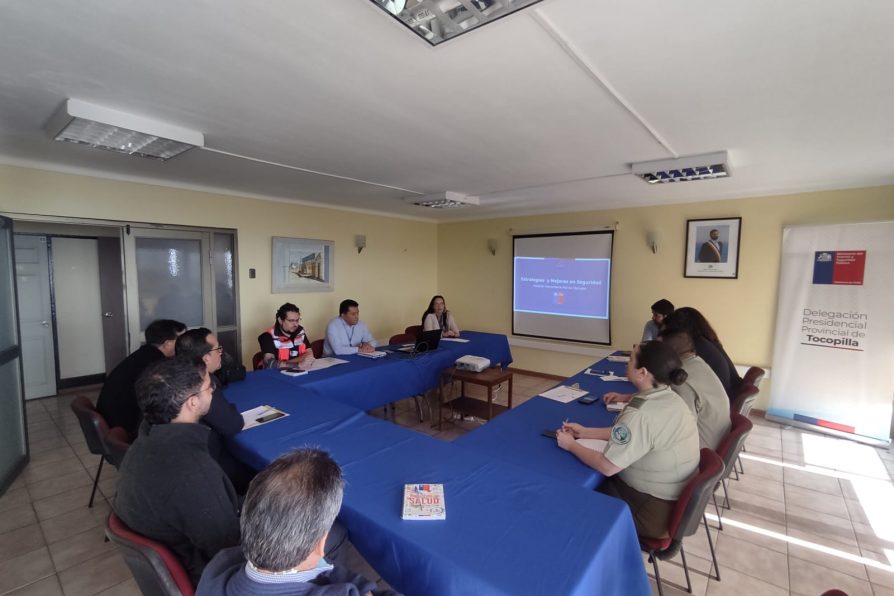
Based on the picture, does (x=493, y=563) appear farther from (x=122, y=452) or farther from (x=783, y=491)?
(x=783, y=491)

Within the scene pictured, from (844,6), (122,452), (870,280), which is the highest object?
(844,6)

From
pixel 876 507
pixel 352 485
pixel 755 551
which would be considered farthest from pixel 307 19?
pixel 876 507

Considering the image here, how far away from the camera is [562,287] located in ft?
18.6

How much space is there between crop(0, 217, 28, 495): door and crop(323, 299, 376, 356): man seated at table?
2.29 meters

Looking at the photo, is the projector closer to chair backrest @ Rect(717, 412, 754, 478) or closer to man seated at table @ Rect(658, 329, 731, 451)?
man seated at table @ Rect(658, 329, 731, 451)

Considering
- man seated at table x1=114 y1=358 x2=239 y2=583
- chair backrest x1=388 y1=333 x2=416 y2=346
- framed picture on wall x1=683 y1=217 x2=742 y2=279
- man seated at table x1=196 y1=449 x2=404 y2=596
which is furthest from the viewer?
chair backrest x1=388 y1=333 x2=416 y2=346

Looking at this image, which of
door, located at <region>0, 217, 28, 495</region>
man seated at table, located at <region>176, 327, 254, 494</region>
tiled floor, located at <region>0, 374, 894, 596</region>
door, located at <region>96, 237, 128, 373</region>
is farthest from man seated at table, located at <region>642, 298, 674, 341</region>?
door, located at <region>96, 237, 128, 373</region>

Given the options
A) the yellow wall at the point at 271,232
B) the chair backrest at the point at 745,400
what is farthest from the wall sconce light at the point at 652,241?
the yellow wall at the point at 271,232

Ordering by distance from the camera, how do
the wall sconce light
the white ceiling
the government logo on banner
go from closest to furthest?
the white ceiling → the government logo on banner → the wall sconce light

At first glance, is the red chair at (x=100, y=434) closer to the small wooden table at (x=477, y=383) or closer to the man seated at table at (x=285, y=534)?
the man seated at table at (x=285, y=534)

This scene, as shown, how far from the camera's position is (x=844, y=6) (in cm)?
128

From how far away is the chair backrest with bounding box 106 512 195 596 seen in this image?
106 centimetres

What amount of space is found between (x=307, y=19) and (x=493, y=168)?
2.25 m

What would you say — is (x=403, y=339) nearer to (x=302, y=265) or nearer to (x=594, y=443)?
(x=302, y=265)
